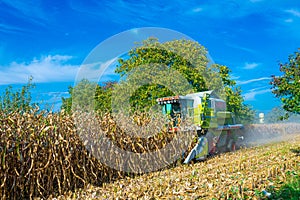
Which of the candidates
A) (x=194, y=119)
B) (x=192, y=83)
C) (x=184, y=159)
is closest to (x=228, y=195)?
(x=184, y=159)

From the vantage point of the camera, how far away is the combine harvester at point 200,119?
941 centimetres

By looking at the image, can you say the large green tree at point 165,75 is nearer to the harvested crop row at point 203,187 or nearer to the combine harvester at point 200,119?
the combine harvester at point 200,119

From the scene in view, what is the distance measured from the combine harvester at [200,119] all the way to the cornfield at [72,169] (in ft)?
7.09

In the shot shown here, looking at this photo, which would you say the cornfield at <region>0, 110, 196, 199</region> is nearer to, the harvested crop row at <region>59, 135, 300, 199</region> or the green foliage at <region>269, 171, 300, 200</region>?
the harvested crop row at <region>59, 135, 300, 199</region>

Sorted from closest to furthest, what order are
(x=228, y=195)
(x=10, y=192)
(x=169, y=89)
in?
(x=228, y=195)
(x=10, y=192)
(x=169, y=89)

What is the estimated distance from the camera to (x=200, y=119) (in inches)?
398

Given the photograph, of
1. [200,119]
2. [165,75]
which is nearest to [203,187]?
[200,119]

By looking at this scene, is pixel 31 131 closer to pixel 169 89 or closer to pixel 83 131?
pixel 83 131

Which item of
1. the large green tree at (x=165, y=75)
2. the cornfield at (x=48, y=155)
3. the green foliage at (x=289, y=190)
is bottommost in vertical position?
the green foliage at (x=289, y=190)

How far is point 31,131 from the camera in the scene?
19.5 feet

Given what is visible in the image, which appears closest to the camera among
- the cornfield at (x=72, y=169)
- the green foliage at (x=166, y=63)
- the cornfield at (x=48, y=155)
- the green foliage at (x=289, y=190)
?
the green foliage at (x=289, y=190)

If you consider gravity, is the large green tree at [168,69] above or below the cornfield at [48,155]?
above

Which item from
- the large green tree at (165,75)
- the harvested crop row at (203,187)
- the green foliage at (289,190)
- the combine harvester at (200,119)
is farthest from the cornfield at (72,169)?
the large green tree at (165,75)

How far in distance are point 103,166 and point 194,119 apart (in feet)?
13.2
